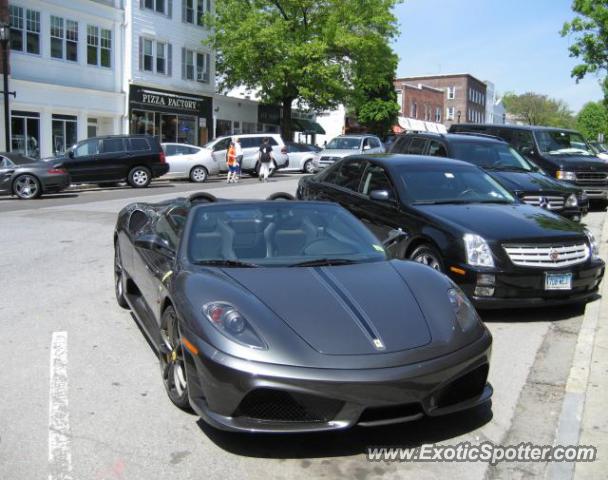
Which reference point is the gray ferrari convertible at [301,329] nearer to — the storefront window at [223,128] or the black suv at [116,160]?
the black suv at [116,160]

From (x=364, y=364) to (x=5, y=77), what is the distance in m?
25.1

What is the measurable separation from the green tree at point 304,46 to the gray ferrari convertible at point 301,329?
31.3 meters

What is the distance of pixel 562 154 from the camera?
52.5 feet

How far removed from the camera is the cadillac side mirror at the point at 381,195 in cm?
749

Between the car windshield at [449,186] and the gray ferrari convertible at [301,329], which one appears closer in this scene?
the gray ferrari convertible at [301,329]

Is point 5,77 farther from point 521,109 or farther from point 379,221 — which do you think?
point 521,109

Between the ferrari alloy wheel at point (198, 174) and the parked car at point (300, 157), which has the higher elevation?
the parked car at point (300, 157)

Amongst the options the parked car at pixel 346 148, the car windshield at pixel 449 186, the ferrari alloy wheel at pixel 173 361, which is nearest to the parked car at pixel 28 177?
the parked car at pixel 346 148

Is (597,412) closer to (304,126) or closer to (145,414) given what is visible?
(145,414)

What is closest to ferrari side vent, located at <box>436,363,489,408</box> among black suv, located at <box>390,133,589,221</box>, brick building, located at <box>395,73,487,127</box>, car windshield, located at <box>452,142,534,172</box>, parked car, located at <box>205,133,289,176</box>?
black suv, located at <box>390,133,589,221</box>

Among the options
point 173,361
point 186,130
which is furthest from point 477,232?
point 186,130

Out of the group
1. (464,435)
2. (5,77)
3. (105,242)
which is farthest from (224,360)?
(5,77)

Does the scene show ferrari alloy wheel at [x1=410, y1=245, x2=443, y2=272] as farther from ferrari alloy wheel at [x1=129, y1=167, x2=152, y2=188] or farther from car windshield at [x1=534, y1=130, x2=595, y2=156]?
ferrari alloy wheel at [x1=129, y1=167, x2=152, y2=188]

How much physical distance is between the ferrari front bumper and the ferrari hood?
0.59ft
